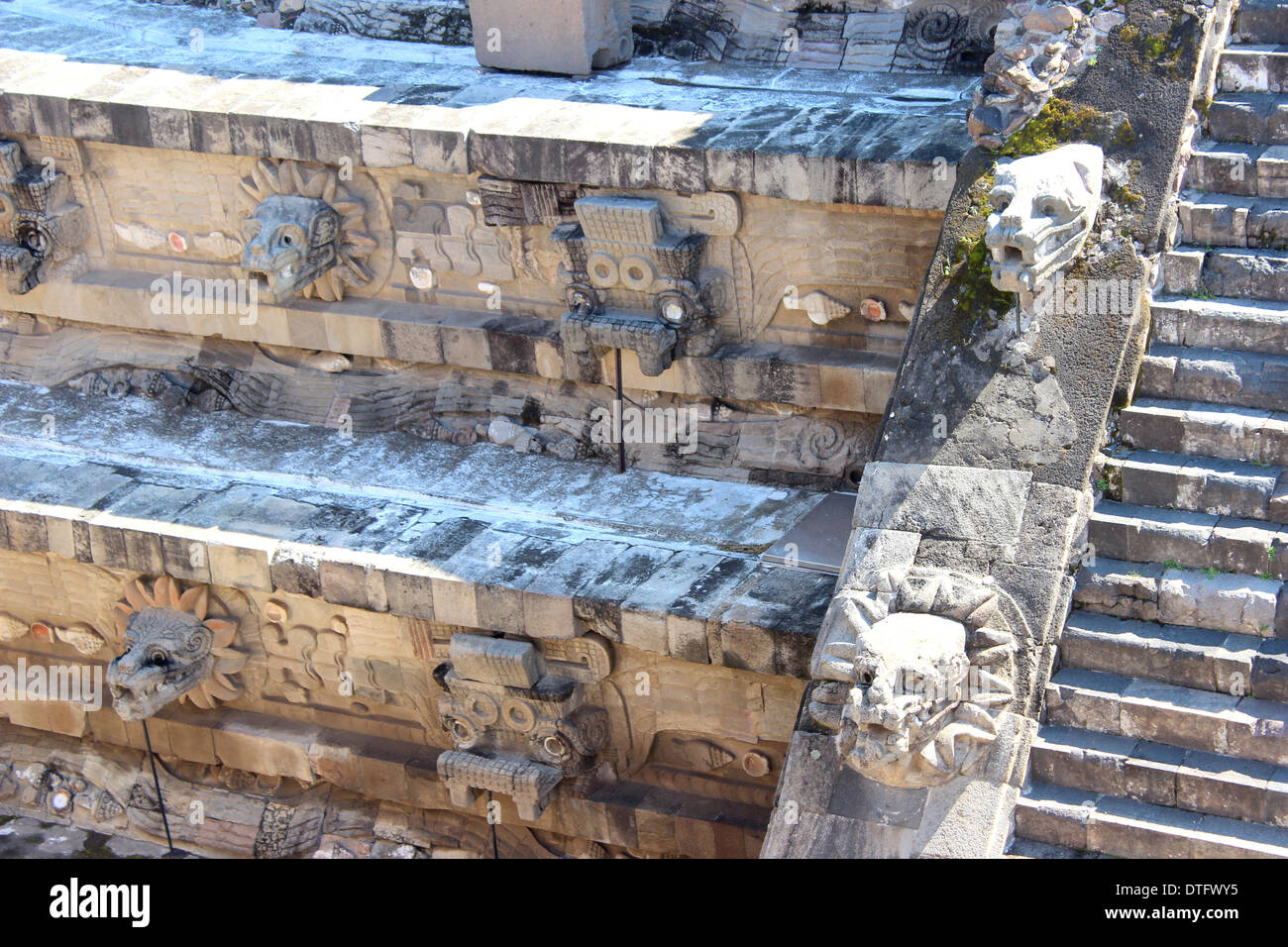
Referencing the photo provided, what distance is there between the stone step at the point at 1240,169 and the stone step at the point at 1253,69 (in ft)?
1.28

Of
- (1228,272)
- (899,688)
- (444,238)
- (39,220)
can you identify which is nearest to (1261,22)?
(1228,272)

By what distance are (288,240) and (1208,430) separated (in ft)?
22.5

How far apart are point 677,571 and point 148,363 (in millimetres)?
5589

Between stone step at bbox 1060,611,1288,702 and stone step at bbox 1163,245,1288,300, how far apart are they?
203 centimetres

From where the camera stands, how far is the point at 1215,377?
10594 mm

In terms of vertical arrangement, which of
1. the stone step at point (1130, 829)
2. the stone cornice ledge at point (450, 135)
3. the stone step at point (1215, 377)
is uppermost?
the stone cornice ledge at point (450, 135)

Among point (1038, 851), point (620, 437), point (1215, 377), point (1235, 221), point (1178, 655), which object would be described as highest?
point (1235, 221)

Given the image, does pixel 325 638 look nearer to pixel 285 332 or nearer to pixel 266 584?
pixel 266 584

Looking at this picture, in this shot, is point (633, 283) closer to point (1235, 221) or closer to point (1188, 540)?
point (1235, 221)

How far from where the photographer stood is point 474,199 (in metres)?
13.7

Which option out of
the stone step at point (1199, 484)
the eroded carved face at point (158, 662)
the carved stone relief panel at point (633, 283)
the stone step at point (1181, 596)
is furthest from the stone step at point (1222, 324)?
the eroded carved face at point (158, 662)

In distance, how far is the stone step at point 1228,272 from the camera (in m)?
10.8

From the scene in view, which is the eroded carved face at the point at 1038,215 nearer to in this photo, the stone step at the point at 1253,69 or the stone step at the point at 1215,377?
the stone step at the point at 1215,377

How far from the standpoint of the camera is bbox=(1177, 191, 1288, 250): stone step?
35.8 feet
